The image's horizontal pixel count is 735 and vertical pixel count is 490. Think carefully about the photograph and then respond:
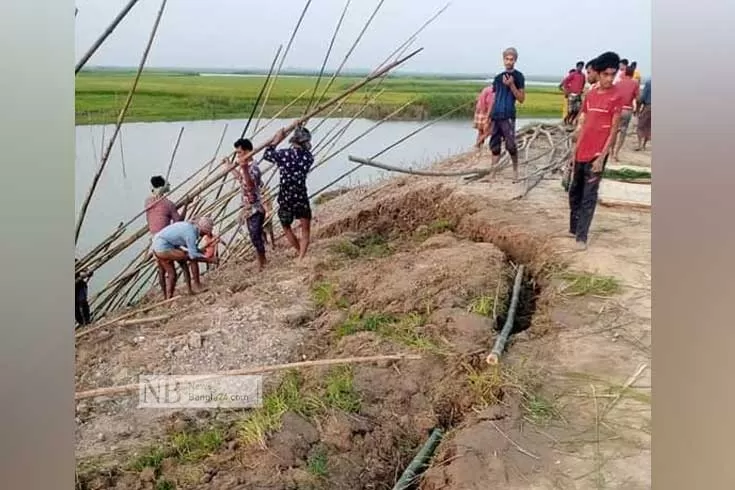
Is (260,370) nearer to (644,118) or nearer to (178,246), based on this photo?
(178,246)

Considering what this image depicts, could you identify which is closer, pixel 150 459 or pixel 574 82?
pixel 150 459

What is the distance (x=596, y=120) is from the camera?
151 cm

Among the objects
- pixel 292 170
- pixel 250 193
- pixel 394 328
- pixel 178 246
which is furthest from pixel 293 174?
pixel 394 328

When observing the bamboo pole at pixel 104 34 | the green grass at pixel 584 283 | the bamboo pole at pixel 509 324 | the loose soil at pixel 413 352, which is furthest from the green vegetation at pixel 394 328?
the bamboo pole at pixel 104 34

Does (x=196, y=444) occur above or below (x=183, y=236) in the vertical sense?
below

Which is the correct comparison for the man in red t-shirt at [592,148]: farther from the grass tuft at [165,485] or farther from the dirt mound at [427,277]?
the grass tuft at [165,485]

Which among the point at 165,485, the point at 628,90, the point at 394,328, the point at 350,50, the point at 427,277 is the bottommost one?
the point at 165,485

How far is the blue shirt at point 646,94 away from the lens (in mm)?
1475

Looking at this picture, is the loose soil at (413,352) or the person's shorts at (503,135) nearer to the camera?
the loose soil at (413,352)

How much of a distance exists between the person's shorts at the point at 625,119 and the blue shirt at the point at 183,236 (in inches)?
41.5

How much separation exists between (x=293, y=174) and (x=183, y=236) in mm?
303
